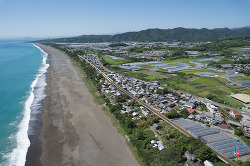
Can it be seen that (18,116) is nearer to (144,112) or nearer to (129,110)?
(129,110)

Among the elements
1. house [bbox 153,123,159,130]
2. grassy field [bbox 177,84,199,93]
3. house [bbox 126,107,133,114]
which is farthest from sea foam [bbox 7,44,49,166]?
grassy field [bbox 177,84,199,93]

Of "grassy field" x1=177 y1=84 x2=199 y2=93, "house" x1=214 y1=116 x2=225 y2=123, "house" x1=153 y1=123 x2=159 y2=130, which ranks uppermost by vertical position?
"grassy field" x1=177 y1=84 x2=199 y2=93

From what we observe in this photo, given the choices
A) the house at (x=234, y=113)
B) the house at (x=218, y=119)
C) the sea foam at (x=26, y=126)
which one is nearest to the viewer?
the sea foam at (x=26, y=126)

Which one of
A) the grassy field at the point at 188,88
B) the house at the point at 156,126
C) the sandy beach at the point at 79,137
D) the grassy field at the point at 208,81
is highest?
the grassy field at the point at 208,81

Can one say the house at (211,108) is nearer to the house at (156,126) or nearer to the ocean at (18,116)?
the house at (156,126)

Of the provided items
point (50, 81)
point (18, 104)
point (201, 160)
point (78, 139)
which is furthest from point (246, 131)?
point (50, 81)

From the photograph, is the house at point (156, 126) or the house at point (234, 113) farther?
the house at point (234, 113)

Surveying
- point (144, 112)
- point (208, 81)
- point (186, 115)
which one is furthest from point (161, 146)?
point (208, 81)

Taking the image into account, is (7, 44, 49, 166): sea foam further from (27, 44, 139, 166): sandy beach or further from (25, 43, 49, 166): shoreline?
(27, 44, 139, 166): sandy beach

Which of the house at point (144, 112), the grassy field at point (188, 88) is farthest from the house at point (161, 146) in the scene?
the grassy field at point (188, 88)
